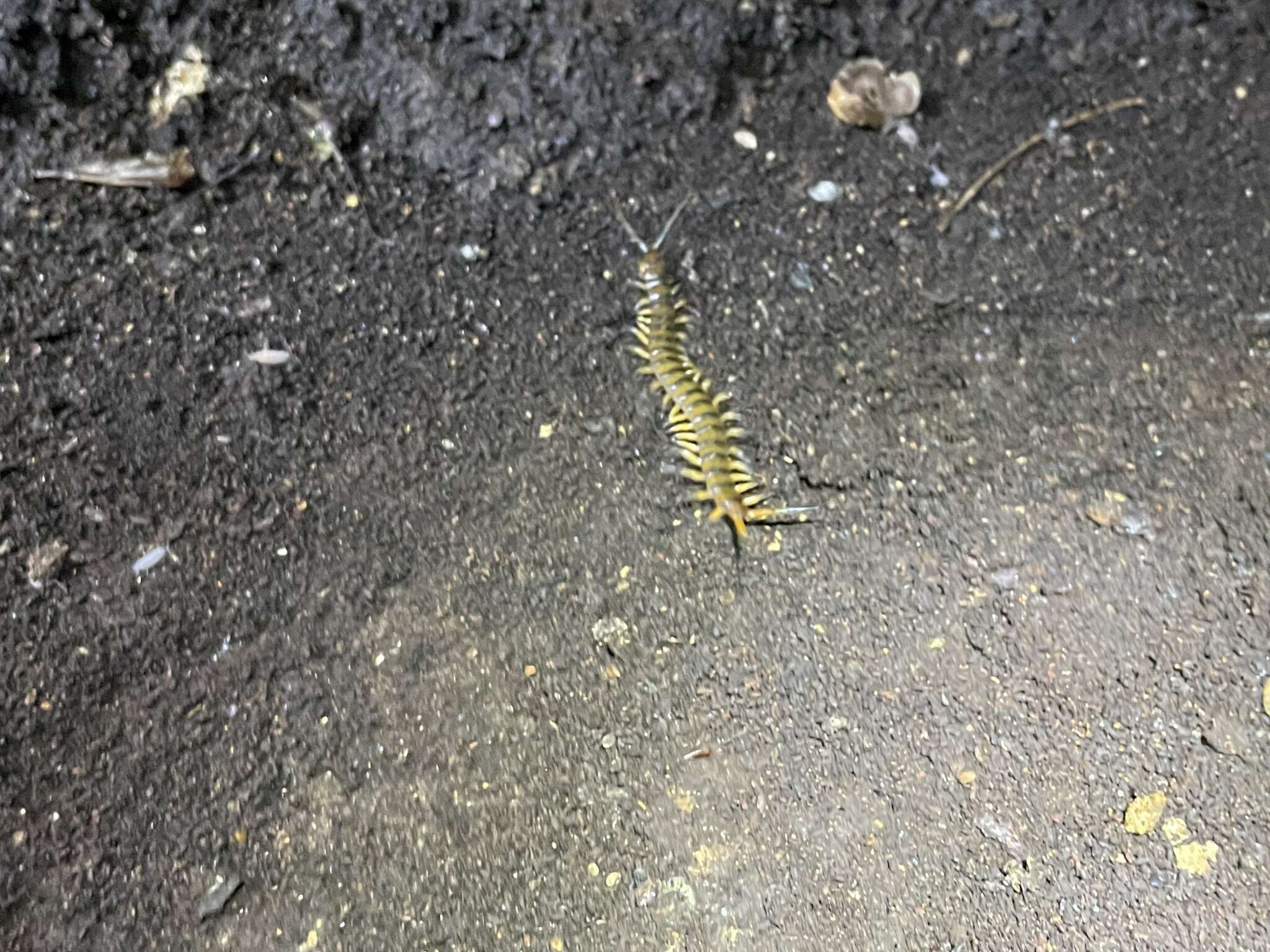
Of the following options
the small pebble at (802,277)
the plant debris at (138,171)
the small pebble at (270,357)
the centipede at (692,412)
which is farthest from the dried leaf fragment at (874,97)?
the plant debris at (138,171)

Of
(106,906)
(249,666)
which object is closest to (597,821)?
(249,666)

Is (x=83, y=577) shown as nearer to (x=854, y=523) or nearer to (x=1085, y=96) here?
(x=854, y=523)

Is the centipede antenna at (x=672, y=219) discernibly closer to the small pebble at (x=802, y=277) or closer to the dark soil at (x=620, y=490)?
the dark soil at (x=620, y=490)

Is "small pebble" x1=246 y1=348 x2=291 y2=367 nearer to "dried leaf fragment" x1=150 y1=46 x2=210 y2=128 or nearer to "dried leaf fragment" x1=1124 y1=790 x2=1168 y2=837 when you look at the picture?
"dried leaf fragment" x1=150 y1=46 x2=210 y2=128

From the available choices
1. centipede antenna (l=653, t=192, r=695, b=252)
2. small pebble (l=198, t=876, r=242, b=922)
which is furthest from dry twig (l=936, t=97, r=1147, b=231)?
small pebble (l=198, t=876, r=242, b=922)

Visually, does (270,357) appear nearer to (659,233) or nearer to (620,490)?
(620,490)

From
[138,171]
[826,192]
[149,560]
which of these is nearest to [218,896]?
[149,560]

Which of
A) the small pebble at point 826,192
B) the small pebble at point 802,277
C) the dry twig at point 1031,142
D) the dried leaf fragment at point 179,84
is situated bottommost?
the small pebble at point 802,277

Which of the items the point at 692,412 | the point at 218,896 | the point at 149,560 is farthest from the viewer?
the point at 692,412
